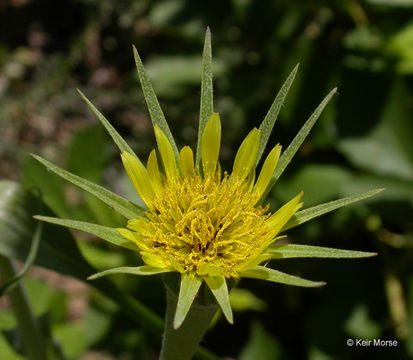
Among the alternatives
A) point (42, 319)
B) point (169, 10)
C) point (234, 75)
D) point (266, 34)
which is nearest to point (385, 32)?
point (266, 34)

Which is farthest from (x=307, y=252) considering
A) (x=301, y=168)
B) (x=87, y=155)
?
(x=301, y=168)

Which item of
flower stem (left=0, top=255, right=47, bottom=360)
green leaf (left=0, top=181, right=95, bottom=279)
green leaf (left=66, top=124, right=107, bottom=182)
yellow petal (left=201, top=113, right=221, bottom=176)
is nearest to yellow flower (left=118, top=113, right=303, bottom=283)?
yellow petal (left=201, top=113, right=221, bottom=176)

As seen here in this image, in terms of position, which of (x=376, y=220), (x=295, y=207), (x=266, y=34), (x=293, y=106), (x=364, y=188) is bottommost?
(x=376, y=220)

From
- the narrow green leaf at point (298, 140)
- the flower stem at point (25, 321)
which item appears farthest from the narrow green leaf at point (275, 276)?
the flower stem at point (25, 321)

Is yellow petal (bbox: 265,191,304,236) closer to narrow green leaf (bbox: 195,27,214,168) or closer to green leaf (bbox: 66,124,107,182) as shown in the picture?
narrow green leaf (bbox: 195,27,214,168)

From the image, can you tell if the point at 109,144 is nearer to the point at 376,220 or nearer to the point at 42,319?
the point at 376,220

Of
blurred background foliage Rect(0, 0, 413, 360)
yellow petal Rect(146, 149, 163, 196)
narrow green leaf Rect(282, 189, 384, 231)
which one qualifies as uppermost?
yellow petal Rect(146, 149, 163, 196)

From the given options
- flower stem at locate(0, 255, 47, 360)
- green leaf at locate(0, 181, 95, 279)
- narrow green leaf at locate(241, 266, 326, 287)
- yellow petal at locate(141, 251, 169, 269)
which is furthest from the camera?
flower stem at locate(0, 255, 47, 360)

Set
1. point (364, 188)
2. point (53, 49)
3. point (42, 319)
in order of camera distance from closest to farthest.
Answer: point (42, 319), point (364, 188), point (53, 49)
